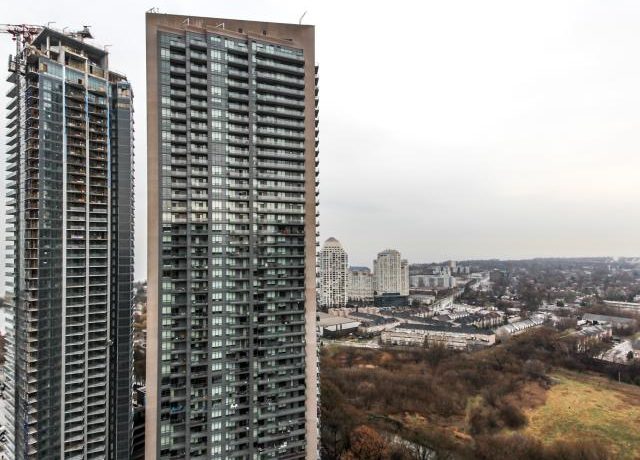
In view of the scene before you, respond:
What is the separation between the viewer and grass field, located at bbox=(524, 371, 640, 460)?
38.8 m

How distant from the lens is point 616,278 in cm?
15075

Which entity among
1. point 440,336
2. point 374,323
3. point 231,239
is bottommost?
point 440,336

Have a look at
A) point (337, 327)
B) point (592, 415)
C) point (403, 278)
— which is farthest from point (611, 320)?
point (403, 278)

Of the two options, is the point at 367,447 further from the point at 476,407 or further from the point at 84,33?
the point at 84,33

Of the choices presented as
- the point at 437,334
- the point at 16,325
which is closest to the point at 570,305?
the point at 437,334

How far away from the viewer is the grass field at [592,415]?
38.8 meters

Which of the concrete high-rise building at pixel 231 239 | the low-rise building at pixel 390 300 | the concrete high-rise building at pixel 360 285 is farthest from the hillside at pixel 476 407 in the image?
the concrete high-rise building at pixel 360 285

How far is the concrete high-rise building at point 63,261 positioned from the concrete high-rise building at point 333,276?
8726 cm

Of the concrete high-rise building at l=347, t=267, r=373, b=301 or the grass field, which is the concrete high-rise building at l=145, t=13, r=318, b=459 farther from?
the concrete high-rise building at l=347, t=267, r=373, b=301

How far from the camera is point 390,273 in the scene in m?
130

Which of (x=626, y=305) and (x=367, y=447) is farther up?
(x=626, y=305)

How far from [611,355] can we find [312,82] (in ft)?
203

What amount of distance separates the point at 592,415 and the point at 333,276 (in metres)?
79.4

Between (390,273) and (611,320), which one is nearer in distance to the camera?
(611,320)
